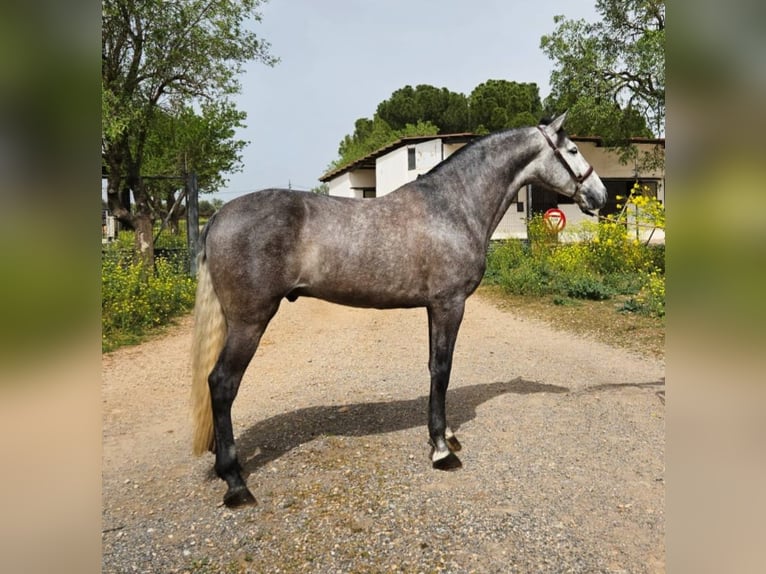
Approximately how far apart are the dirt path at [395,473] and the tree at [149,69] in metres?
5.69

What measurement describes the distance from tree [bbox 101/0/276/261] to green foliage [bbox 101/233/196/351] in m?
0.51

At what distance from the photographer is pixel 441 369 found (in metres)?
3.34

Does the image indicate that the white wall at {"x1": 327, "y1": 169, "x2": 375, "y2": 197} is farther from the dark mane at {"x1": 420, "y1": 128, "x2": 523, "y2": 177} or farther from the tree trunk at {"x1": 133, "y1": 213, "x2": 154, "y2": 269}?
the dark mane at {"x1": 420, "y1": 128, "x2": 523, "y2": 177}

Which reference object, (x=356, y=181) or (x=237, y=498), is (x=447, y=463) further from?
(x=356, y=181)

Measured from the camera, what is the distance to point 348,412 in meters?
4.34

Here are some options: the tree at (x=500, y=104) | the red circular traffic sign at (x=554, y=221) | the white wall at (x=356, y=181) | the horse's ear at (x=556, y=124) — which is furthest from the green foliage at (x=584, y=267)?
the tree at (x=500, y=104)

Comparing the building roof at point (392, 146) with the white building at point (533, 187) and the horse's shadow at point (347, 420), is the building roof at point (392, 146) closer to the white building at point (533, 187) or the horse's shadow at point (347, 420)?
the white building at point (533, 187)

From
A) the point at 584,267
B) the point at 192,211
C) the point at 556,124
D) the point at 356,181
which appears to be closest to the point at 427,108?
the point at 356,181

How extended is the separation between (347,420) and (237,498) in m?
1.43

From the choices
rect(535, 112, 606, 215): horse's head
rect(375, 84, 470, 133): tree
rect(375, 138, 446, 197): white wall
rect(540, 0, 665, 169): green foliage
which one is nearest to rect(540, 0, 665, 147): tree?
rect(540, 0, 665, 169): green foliage

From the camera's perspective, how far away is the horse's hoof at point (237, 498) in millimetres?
2803

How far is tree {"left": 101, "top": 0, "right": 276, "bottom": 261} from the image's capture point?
9.33 meters
